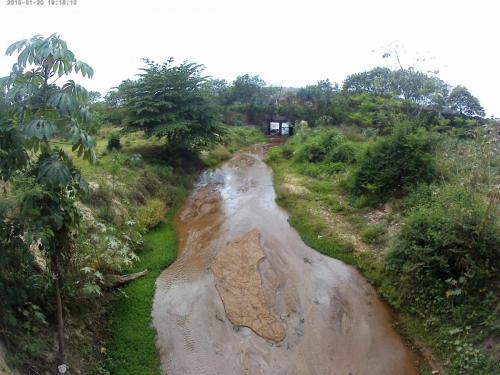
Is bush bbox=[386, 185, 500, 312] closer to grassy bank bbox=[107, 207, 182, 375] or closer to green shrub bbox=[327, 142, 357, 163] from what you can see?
grassy bank bbox=[107, 207, 182, 375]

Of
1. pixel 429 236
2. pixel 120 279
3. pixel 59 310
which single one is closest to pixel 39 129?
pixel 59 310

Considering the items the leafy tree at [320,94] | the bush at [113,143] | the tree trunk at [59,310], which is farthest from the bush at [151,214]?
the leafy tree at [320,94]

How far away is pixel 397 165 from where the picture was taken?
37.9 feet

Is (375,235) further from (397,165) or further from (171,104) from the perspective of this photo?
(171,104)

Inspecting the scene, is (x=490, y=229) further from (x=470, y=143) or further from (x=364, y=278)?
(x=470, y=143)

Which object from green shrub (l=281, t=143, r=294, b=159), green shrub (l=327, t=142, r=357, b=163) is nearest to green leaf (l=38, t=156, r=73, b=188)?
green shrub (l=327, t=142, r=357, b=163)

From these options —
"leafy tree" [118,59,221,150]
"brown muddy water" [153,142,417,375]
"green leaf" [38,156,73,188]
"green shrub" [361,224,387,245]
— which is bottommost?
"brown muddy water" [153,142,417,375]

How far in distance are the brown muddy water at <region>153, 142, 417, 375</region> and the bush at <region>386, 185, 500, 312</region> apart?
1.07 metres

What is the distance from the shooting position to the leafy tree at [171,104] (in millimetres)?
14961

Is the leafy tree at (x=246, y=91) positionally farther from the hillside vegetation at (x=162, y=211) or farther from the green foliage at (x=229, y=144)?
the hillside vegetation at (x=162, y=211)

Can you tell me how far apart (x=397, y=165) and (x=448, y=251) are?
5.18 m

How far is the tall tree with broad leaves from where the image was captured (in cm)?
340

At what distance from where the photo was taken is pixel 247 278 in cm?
826

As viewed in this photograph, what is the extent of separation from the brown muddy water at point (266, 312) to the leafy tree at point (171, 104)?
6.02 meters
